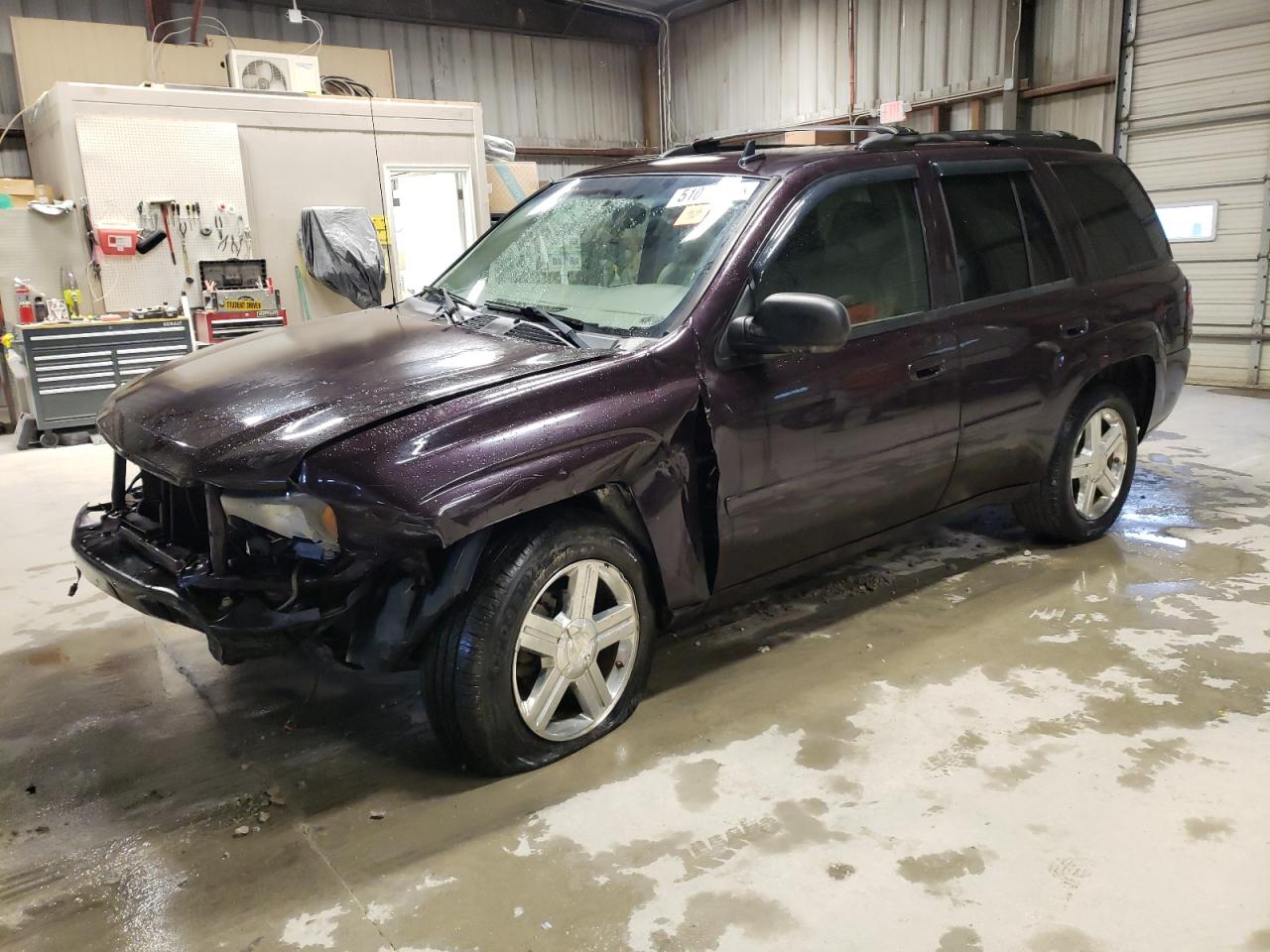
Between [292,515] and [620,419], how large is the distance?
2.67ft

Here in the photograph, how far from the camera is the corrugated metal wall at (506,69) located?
412 inches

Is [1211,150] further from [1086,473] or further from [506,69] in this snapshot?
[506,69]

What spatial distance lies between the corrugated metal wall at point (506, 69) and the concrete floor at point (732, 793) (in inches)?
354

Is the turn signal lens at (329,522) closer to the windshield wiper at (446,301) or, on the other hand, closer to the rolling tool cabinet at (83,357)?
the windshield wiper at (446,301)

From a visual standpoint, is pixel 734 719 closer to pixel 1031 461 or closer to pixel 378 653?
pixel 378 653

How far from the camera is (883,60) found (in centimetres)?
1059

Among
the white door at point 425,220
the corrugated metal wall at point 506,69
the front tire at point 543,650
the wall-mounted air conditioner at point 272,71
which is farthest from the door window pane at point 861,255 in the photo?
the corrugated metal wall at point 506,69

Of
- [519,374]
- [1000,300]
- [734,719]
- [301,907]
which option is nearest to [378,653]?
[301,907]

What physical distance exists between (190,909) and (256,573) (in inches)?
28.6

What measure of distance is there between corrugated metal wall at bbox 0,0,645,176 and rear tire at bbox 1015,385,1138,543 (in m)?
9.94

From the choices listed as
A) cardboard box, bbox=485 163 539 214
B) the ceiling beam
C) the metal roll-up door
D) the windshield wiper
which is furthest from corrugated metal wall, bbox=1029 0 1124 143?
the windshield wiper

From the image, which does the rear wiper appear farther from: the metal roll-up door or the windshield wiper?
the metal roll-up door

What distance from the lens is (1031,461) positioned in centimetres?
361

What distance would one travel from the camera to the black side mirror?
2.46 metres
